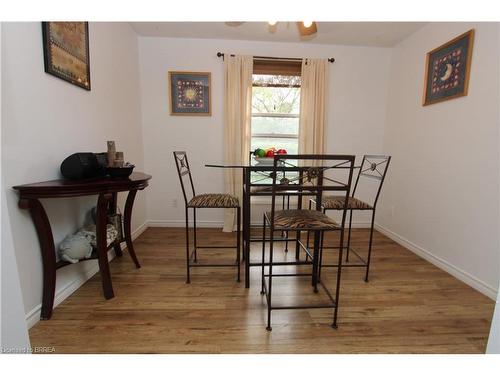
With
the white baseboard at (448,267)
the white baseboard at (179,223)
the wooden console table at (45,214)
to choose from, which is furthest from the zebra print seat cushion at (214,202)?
the white baseboard at (448,267)

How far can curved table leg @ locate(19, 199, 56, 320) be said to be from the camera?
4.66ft

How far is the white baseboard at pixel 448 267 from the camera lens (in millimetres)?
1843

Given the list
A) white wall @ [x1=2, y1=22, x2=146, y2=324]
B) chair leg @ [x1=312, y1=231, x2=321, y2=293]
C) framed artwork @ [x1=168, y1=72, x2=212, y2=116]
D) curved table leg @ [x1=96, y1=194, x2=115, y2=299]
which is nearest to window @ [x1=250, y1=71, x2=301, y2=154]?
framed artwork @ [x1=168, y1=72, x2=212, y2=116]

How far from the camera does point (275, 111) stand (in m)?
3.23

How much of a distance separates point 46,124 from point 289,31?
253cm

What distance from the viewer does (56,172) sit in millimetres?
1640

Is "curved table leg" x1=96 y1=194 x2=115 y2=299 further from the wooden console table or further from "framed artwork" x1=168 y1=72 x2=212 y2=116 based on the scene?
"framed artwork" x1=168 y1=72 x2=212 y2=116

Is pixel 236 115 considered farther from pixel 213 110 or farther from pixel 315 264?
pixel 315 264

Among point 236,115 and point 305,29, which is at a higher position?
point 305,29

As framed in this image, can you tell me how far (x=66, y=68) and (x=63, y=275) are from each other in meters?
1.46

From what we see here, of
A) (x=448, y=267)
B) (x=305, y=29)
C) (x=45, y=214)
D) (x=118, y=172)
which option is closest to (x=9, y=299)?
(x=45, y=214)

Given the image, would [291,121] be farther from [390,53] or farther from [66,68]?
[66,68]

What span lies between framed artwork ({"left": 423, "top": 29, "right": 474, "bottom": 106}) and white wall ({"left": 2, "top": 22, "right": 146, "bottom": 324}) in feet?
10.4
